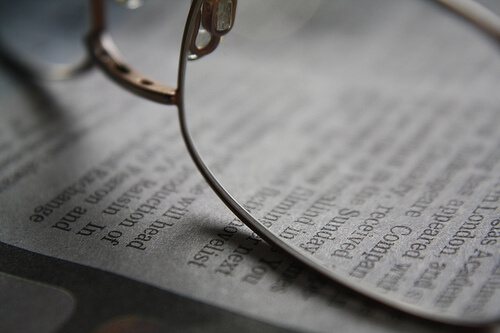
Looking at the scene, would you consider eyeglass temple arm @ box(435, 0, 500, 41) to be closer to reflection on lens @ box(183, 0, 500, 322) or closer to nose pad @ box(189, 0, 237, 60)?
reflection on lens @ box(183, 0, 500, 322)

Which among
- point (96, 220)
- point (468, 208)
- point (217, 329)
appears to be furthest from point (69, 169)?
point (468, 208)

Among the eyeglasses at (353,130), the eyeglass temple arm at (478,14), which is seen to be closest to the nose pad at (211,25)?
the eyeglasses at (353,130)

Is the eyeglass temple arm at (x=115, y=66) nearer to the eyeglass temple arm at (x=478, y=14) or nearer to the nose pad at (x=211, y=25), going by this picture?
the nose pad at (x=211, y=25)

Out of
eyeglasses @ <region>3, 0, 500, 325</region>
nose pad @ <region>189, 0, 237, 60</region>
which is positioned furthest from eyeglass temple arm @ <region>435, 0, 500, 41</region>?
nose pad @ <region>189, 0, 237, 60</region>

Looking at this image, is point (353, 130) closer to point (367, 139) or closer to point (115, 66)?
point (367, 139)

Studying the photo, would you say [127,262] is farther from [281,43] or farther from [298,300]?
[281,43]

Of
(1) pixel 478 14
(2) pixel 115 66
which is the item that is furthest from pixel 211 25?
(1) pixel 478 14
